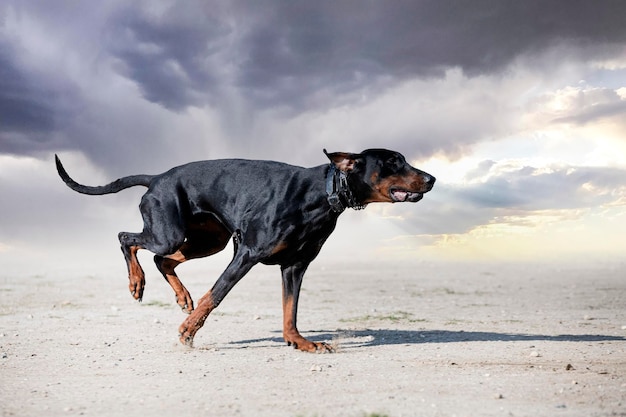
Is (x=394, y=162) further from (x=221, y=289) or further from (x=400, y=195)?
(x=221, y=289)

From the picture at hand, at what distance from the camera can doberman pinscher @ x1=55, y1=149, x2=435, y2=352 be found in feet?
26.6

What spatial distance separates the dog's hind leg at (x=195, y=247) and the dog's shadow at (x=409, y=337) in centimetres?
115

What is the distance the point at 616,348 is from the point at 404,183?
3.56m

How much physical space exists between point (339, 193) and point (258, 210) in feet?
3.25

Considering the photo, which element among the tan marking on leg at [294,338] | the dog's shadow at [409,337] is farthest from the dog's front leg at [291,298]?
the dog's shadow at [409,337]

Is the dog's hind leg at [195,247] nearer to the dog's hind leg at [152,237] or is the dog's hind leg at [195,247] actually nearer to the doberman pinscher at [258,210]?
the doberman pinscher at [258,210]

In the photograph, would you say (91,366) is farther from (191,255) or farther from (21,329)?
(21,329)

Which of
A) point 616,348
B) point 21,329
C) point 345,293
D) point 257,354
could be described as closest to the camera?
point 257,354

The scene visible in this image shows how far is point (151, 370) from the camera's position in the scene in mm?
7648

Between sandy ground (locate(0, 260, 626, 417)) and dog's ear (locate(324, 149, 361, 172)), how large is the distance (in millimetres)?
2064

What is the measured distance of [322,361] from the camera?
8.08 metres

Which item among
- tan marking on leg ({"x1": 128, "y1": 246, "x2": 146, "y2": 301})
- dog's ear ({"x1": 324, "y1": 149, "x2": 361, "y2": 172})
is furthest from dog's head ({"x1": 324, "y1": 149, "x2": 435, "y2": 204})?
tan marking on leg ({"x1": 128, "y1": 246, "x2": 146, "y2": 301})

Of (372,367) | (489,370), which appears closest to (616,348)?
(489,370)

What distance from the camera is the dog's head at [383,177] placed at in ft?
26.4
